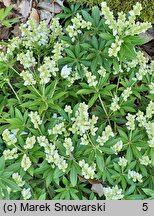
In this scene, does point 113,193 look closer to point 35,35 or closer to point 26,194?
point 26,194

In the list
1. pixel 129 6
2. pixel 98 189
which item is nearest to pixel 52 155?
pixel 98 189

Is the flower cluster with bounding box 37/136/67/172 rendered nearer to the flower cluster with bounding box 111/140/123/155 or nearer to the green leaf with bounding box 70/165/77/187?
the green leaf with bounding box 70/165/77/187

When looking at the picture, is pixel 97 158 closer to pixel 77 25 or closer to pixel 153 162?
pixel 153 162

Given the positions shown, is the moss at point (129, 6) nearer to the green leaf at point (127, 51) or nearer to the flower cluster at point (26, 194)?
the green leaf at point (127, 51)

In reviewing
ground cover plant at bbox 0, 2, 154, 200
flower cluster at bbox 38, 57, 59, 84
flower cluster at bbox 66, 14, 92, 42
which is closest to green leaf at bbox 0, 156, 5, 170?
ground cover plant at bbox 0, 2, 154, 200

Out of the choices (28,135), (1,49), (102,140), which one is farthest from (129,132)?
(1,49)

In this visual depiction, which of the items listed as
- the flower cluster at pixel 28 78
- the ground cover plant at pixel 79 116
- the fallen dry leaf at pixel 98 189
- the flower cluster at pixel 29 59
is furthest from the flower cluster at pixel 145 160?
the flower cluster at pixel 29 59
